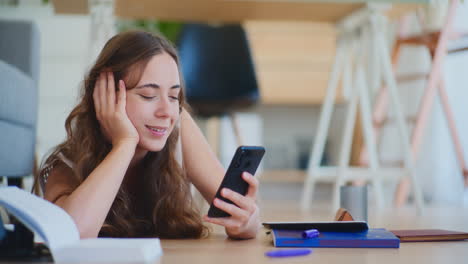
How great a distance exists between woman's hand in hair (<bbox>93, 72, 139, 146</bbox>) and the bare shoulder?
0.39ft

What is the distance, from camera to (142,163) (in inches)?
57.3

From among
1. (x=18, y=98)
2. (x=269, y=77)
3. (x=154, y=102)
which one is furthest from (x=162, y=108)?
(x=269, y=77)

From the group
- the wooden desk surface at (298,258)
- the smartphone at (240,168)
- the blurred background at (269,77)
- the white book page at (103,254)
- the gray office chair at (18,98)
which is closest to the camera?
the white book page at (103,254)

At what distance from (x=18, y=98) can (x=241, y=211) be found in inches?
38.8

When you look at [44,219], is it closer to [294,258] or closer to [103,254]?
[103,254]

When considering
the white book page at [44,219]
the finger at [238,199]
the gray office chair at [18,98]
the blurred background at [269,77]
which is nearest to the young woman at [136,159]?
the finger at [238,199]

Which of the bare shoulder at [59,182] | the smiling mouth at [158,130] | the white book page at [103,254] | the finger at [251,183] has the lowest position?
the white book page at [103,254]

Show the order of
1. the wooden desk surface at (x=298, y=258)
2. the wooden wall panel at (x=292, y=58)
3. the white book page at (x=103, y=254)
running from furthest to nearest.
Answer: the wooden wall panel at (x=292, y=58)
the wooden desk surface at (x=298, y=258)
the white book page at (x=103, y=254)

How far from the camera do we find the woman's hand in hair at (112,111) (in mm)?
1239

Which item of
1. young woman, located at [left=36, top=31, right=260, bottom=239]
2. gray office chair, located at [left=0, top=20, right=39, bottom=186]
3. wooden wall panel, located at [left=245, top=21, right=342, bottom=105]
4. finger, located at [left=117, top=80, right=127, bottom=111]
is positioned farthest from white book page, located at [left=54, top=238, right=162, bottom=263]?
wooden wall panel, located at [left=245, top=21, right=342, bottom=105]

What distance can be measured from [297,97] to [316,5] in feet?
6.73

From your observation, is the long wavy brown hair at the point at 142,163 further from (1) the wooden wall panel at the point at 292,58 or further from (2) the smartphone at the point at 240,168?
(1) the wooden wall panel at the point at 292,58

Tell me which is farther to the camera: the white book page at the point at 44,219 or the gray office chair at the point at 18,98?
the gray office chair at the point at 18,98

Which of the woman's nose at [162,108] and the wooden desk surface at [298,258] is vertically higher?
the woman's nose at [162,108]
